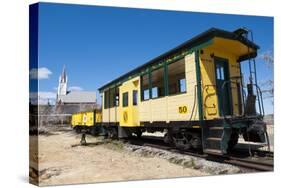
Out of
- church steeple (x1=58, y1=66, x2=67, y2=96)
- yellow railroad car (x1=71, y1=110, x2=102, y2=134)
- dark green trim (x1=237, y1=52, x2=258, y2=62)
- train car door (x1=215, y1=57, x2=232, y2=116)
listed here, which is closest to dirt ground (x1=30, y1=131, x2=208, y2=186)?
church steeple (x1=58, y1=66, x2=67, y2=96)

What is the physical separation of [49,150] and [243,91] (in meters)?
5.12

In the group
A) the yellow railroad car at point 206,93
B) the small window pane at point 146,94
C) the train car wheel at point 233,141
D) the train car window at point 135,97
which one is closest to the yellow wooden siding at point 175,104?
the yellow railroad car at point 206,93

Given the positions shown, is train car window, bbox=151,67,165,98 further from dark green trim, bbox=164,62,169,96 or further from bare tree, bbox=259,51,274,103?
bare tree, bbox=259,51,274,103

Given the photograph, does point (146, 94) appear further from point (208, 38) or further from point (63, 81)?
point (63, 81)

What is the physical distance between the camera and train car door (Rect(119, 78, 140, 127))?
11070mm

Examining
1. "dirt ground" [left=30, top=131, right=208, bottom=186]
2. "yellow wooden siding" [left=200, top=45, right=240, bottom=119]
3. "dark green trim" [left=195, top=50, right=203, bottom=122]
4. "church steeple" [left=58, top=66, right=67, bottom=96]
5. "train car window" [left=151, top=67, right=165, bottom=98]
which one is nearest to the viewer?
"dirt ground" [left=30, top=131, right=208, bottom=186]

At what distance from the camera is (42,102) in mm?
7441

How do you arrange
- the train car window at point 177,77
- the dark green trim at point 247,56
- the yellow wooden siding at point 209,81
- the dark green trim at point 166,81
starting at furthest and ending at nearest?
1. the dark green trim at point 166,81
2. the dark green trim at point 247,56
3. the train car window at point 177,77
4. the yellow wooden siding at point 209,81

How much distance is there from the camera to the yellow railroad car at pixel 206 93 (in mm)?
8195

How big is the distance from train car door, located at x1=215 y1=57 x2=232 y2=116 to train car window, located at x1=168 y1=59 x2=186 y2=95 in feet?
2.87

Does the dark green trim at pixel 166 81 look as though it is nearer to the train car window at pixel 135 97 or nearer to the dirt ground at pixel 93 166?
the dirt ground at pixel 93 166

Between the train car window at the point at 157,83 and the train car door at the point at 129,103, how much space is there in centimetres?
91

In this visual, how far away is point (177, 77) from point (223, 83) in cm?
121
